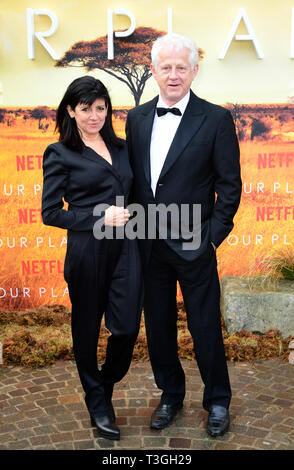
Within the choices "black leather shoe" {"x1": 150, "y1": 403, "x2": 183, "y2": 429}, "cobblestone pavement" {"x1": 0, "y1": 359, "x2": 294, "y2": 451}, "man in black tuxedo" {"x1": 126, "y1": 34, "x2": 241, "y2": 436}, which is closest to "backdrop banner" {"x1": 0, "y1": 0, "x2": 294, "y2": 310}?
"cobblestone pavement" {"x1": 0, "y1": 359, "x2": 294, "y2": 451}

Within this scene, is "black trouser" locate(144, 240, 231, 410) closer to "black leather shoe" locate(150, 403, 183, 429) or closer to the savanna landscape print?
"black leather shoe" locate(150, 403, 183, 429)

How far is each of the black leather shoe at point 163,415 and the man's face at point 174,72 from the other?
190 centimetres

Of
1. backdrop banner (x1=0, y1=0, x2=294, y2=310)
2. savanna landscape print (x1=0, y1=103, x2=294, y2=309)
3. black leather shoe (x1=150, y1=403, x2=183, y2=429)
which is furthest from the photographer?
savanna landscape print (x1=0, y1=103, x2=294, y2=309)

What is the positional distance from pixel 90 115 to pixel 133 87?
8.38ft

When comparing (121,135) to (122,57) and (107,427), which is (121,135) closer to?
(122,57)

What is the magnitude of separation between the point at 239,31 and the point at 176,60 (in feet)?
8.28

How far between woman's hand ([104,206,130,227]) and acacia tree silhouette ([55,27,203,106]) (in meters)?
2.72

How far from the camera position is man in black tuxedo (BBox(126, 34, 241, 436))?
3.13 meters

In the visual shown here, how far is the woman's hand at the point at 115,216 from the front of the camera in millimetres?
3002

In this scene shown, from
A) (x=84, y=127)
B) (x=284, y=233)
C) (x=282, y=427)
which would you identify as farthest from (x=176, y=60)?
(x=284, y=233)

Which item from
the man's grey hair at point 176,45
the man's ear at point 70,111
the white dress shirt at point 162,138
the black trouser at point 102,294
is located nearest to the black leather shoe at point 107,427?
the black trouser at point 102,294

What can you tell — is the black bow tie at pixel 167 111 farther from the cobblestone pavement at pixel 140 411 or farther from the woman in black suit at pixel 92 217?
the cobblestone pavement at pixel 140 411

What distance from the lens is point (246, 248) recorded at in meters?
5.61

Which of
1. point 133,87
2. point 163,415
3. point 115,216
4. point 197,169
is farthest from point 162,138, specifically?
point 133,87
